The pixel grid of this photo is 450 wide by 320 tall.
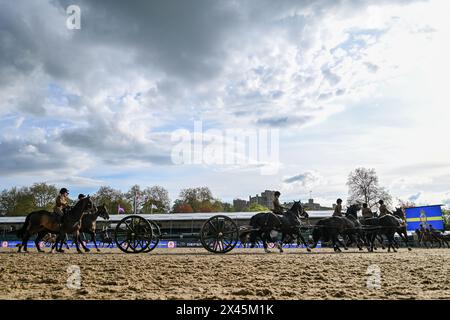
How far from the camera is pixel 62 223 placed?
1313 cm

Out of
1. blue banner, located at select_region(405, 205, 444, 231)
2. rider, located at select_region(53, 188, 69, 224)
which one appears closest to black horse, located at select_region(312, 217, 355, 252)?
rider, located at select_region(53, 188, 69, 224)

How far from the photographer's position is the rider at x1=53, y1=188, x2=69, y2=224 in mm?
13702

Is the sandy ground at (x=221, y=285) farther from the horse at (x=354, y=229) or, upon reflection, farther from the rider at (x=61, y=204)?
the horse at (x=354, y=229)

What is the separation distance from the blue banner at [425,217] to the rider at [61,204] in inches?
1162

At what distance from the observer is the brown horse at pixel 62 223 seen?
13086 mm

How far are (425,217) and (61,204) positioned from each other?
1179 inches

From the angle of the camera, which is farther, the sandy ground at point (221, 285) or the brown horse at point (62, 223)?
the brown horse at point (62, 223)

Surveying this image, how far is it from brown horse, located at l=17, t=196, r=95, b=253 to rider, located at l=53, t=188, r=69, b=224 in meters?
0.16

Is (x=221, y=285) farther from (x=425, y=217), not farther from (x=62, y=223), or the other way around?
(x=425, y=217)

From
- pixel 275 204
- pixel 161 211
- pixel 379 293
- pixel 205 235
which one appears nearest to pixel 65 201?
pixel 205 235

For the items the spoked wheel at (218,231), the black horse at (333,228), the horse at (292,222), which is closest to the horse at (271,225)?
the horse at (292,222)

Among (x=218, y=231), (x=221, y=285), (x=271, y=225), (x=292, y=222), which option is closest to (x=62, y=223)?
(x=218, y=231)
